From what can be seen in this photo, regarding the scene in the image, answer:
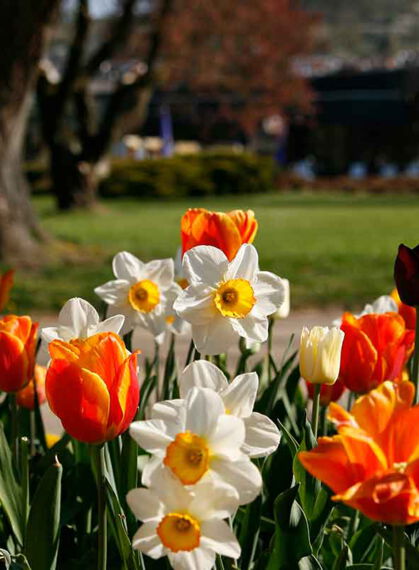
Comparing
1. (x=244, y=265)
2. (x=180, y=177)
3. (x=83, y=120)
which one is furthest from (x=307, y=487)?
(x=180, y=177)

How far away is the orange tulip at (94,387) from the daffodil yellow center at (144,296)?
22.6 inches

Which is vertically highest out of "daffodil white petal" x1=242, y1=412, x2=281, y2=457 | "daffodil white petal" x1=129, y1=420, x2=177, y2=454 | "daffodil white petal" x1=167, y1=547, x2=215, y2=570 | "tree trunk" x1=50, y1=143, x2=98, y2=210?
"daffodil white petal" x1=129, y1=420, x2=177, y2=454

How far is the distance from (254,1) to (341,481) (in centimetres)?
3158

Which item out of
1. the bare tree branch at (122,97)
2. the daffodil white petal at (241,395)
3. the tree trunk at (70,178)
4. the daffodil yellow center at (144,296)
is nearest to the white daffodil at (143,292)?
the daffodil yellow center at (144,296)

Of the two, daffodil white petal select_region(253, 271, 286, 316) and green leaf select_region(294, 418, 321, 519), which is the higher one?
daffodil white petal select_region(253, 271, 286, 316)

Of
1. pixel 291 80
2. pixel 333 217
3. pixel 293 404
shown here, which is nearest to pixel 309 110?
pixel 291 80

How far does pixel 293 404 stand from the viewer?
2168 millimetres

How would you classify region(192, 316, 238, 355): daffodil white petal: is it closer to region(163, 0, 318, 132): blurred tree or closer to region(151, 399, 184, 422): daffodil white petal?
region(151, 399, 184, 422): daffodil white petal

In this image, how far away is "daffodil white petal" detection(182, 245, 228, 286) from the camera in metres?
1.43

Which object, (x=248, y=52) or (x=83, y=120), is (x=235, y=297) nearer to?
(x=83, y=120)

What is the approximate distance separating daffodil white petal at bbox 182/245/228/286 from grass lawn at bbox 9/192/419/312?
5678mm

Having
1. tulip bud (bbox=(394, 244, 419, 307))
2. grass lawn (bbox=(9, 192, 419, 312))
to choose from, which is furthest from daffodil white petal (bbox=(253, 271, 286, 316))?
grass lawn (bbox=(9, 192, 419, 312))

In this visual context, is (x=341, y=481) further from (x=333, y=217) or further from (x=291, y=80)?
(x=291, y=80)

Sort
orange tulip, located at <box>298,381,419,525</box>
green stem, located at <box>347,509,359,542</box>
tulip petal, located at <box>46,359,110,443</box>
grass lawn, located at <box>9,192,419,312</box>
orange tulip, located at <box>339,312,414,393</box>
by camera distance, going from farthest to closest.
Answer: grass lawn, located at <box>9,192,419,312</box>, green stem, located at <box>347,509,359,542</box>, orange tulip, located at <box>339,312,414,393</box>, tulip petal, located at <box>46,359,110,443</box>, orange tulip, located at <box>298,381,419,525</box>
